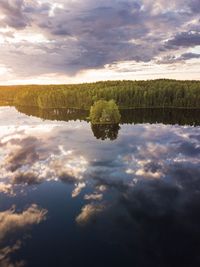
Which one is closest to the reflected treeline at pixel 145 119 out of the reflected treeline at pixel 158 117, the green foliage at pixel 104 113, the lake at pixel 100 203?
the reflected treeline at pixel 158 117

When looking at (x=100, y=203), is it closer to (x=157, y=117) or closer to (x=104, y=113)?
(x=104, y=113)

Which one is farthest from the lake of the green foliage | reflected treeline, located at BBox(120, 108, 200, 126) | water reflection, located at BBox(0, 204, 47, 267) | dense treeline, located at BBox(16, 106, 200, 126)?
reflected treeline, located at BBox(120, 108, 200, 126)

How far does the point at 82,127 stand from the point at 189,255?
84636mm

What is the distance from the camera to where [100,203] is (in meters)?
48.2

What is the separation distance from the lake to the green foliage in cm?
2708

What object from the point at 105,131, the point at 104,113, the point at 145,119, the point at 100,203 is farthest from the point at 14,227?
the point at 145,119

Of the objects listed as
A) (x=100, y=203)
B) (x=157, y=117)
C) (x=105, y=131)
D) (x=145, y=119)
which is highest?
(x=100, y=203)

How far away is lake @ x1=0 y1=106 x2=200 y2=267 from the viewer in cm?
3631

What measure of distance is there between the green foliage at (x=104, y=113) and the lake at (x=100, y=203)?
27.1 m

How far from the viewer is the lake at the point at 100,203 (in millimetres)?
36312

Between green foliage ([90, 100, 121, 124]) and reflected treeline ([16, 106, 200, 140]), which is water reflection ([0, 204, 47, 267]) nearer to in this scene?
reflected treeline ([16, 106, 200, 140])

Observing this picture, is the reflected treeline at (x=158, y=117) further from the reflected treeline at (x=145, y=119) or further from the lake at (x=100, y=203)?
the lake at (x=100, y=203)

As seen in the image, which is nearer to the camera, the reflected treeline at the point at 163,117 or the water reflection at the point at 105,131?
the water reflection at the point at 105,131

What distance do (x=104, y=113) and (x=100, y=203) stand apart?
71586mm
